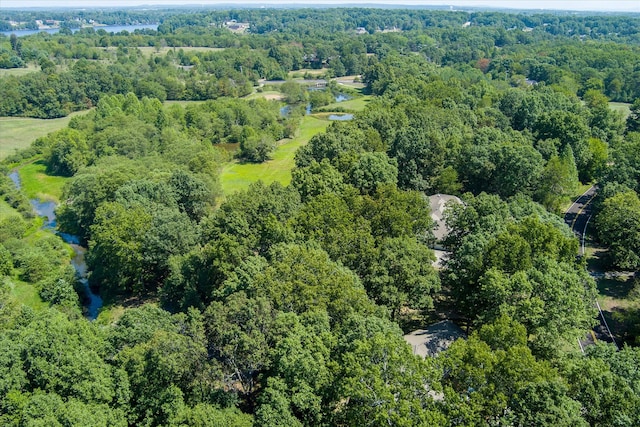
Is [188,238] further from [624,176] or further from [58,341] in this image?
[624,176]

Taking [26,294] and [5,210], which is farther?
[5,210]

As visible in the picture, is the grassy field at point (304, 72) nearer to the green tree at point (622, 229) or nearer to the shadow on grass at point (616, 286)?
the green tree at point (622, 229)

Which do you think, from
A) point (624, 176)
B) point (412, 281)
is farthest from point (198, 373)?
point (624, 176)

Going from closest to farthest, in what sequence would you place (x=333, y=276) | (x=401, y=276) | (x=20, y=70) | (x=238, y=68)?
(x=333, y=276), (x=401, y=276), (x=238, y=68), (x=20, y=70)

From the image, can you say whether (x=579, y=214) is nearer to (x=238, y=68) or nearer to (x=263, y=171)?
(x=263, y=171)

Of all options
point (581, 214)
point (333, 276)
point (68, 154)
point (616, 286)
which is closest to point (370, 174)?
point (333, 276)

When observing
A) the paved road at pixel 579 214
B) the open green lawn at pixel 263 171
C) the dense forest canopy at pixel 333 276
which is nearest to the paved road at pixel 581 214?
the paved road at pixel 579 214

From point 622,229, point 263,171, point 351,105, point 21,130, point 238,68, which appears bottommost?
point 21,130
